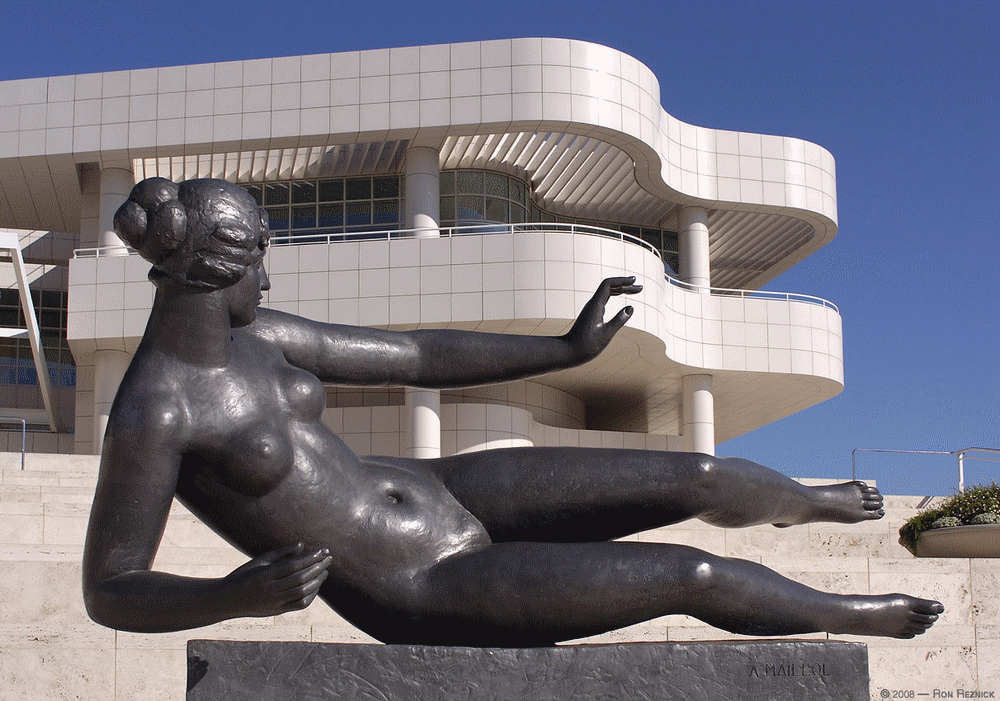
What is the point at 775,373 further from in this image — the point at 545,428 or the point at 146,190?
the point at 146,190

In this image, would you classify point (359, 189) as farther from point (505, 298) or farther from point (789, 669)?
point (789, 669)

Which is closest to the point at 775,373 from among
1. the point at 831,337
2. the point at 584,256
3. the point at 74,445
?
the point at 831,337

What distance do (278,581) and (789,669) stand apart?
4.15ft

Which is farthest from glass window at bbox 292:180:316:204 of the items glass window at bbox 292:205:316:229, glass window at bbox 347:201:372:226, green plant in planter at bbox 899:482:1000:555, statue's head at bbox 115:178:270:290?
statue's head at bbox 115:178:270:290

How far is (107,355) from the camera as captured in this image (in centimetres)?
2558

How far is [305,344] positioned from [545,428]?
24150 millimetres

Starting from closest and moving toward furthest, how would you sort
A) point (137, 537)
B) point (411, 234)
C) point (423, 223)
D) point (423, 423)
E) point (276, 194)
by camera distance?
point (137, 537) → point (423, 423) → point (423, 223) → point (411, 234) → point (276, 194)

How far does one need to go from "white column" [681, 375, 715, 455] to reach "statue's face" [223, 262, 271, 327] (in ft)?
81.9

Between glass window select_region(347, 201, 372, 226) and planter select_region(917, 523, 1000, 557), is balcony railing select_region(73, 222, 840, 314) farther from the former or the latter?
planter select_region(917, 523, 1000, 557)

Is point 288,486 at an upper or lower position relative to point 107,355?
lower

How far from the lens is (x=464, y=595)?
2699mm

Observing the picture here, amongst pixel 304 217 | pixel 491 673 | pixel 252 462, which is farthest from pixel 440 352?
pixel 304 217

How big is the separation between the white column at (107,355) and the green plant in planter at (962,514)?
18645mm

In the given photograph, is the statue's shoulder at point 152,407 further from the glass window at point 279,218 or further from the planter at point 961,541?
the glass window at point 279,218
